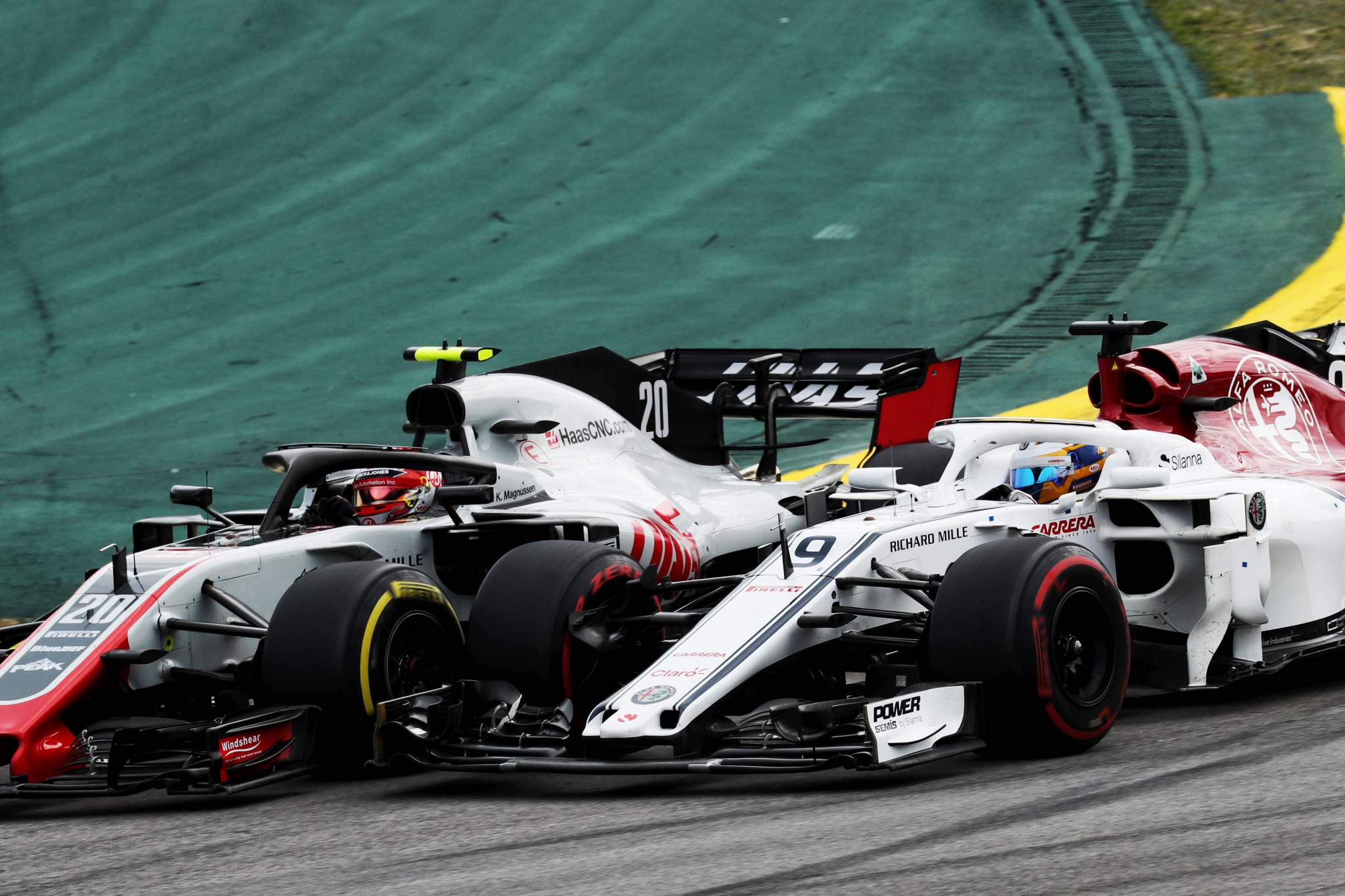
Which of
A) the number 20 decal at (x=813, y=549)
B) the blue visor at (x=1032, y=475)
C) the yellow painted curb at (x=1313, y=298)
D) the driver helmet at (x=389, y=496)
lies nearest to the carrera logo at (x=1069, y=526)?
the blue visor at (x=1032, y=475)

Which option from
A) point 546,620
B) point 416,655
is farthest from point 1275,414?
point 416,655

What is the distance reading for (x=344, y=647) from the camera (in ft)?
26.1

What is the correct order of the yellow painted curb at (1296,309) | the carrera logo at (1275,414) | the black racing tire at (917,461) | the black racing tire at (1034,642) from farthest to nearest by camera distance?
1. the yellow painted curb at (1296,309)
2. the black racing tire at (917,461)
3. the carrera logo at (1275,414)
4. the black racing tire at (1034,642)

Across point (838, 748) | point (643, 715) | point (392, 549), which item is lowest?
point (838, 748)

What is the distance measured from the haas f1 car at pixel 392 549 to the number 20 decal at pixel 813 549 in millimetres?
744

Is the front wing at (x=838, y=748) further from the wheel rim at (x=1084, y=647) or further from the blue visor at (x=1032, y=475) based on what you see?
the blue visor at (x=1032, y=475)

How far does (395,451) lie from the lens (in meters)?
9.76

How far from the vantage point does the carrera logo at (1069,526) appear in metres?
8.44

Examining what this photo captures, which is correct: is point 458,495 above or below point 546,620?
above

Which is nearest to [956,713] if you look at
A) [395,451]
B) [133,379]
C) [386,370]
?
[395,451]

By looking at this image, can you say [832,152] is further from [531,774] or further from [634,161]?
[531,774]

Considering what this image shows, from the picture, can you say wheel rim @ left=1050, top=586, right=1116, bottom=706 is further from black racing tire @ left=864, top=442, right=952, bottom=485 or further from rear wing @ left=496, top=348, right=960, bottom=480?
rear wing @ left=496, top=348, right=960, bottom=480

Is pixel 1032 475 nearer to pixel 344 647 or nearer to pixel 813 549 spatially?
pixel 813 549

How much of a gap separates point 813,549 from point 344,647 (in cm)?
205
